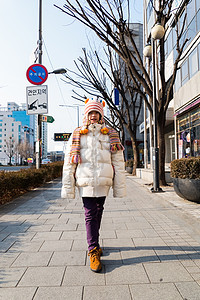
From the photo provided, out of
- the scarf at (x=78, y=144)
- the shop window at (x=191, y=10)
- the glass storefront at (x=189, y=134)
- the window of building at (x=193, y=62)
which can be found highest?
the shop window at (x=191, y=10)

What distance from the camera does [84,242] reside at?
3768 mm

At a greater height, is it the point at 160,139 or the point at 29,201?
the point at 160,139

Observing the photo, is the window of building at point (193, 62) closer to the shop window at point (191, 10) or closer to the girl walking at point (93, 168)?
the shop window at point (191, 10)

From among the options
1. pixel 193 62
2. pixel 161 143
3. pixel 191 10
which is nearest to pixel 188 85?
pixel 193 62

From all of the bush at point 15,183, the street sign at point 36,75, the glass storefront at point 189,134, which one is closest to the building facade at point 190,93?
the glass storefront at point 189,134

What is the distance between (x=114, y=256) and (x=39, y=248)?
1048 mm

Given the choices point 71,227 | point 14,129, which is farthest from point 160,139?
point 14,129

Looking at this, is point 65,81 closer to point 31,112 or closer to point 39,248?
point 31,112

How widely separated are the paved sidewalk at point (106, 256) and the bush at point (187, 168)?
97 centimetres

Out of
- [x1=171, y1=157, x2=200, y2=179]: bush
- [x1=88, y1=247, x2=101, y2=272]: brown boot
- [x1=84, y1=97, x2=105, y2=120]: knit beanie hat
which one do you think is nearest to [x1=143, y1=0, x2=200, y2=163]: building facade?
[x1=171, y1=157, x2=200, y2=179]: bush

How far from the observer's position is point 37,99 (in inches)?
378

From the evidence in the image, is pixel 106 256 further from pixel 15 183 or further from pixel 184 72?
pixel 184 72

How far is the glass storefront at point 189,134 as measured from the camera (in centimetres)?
1434

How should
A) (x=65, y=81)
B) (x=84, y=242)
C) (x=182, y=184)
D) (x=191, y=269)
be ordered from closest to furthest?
(x=191, y=269) < (x=84, y=242) < (x=182, y=184) < (x=65, y=81)
